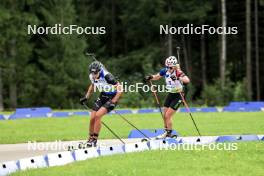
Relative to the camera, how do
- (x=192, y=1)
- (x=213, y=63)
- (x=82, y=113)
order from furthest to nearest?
(x=213, y=63), (x=192, y=1), (x=82, y=113)

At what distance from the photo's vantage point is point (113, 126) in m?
23.9

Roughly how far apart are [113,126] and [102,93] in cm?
864

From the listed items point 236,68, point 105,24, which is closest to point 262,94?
point 236,68

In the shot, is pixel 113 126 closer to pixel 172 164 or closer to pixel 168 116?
pixel 168 116

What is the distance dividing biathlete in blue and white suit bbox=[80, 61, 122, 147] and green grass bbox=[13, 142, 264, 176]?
2130 millimetres

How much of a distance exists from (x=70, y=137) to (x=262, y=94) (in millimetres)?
34113

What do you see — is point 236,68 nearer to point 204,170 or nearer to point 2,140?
point 2,140

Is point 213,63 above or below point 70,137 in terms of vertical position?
above

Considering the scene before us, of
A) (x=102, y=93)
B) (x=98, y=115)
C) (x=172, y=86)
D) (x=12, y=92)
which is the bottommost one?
(x=98, y=115)

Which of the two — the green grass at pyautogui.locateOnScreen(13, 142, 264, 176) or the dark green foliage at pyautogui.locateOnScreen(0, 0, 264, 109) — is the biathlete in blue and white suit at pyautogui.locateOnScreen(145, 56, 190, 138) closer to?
the green grass at pyautogui.locateOnScreen(13, 142, 264, 176)

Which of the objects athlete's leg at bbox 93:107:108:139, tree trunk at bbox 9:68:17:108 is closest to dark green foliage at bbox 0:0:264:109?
tree trunk at bbox 9:68:17:108

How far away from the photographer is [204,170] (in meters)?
11.4

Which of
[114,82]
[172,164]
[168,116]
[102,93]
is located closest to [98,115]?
[102,93]

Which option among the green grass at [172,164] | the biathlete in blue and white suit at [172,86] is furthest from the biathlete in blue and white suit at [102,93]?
the green grass at [172,164]
